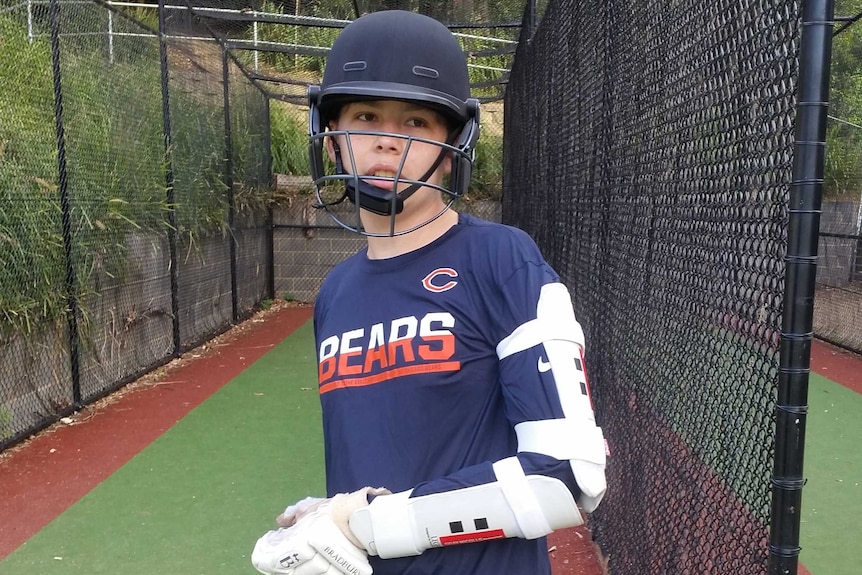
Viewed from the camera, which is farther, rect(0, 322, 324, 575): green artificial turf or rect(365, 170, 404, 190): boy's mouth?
rect(0, 322, 324, 575): green artificial turf

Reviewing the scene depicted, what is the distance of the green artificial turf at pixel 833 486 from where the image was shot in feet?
9.44

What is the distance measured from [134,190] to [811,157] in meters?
5.36

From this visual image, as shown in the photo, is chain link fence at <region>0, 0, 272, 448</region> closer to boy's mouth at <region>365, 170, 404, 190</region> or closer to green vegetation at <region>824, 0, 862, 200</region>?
boy's mouth at <region>365, 170, 404, 190</region>

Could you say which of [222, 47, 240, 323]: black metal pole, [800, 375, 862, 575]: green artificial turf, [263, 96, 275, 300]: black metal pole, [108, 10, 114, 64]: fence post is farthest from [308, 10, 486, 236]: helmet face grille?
[263, 96, 275, 300]: black metal pole

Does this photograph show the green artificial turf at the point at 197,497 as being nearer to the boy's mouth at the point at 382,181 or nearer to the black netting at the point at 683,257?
→ the black netting at the point at 683,257

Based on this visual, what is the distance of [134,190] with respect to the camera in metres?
5.48

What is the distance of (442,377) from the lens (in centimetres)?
108

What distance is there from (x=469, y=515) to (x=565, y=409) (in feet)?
0.68

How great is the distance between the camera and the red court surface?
313 centimetres

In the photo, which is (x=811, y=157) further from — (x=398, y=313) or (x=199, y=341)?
(x=199, y=341)

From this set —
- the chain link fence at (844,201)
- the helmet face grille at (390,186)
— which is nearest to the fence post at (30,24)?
the helmet face grille at (390,186)

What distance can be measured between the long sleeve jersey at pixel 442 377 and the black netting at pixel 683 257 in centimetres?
48

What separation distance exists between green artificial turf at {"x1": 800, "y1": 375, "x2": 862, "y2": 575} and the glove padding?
2.51 meters

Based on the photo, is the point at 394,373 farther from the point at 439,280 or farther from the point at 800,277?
the point at 800,277
